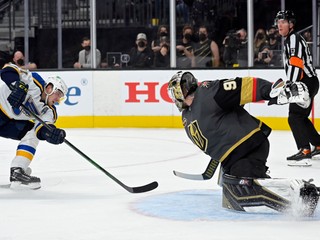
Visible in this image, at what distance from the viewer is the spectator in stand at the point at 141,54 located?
912 cm

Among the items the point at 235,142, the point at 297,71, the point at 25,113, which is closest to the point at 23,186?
the point at 25,113

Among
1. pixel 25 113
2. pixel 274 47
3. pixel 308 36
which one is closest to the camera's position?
pixel 25 113

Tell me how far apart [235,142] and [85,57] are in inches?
228

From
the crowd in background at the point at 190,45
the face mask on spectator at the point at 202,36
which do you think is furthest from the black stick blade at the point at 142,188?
the face mask on spectator at the point at 202,36

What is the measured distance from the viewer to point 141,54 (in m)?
9.20

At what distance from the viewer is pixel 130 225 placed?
3521mm

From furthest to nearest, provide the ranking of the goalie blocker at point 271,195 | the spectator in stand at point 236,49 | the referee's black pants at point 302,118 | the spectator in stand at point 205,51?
1. the spectator in stand at point 205,51
2. the spectator in stand at point 236,49
3. the referee's black pants at point 302,118
4. the goalie blocker at point 271,195

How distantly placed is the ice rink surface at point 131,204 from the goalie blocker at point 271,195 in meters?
0.05

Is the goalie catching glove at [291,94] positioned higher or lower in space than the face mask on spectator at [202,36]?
lower

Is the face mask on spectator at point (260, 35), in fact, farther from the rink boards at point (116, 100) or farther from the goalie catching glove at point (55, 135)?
the goalie catching glove at point (55, 135)

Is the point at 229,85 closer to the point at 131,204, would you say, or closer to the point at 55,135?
the point at 131,204

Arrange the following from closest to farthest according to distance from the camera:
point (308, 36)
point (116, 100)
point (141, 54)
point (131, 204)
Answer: point (131, 204) < point (308, 36) < point (116, 100) < point (141, 54)

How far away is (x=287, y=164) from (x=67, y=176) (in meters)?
1.61

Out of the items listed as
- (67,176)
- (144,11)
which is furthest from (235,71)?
(67,176)
